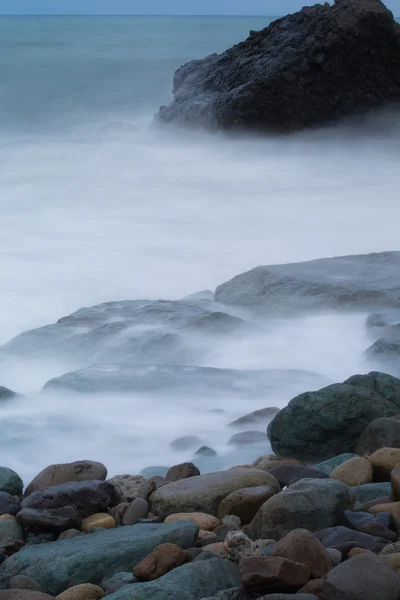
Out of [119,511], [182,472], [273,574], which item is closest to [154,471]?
[182,472]

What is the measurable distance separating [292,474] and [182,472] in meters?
0.43

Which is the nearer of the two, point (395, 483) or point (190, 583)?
point (190, 583)

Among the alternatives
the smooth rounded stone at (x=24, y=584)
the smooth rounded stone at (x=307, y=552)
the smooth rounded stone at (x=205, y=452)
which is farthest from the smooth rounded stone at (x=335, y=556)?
the smooth rounded stone at (x=205, y=452)

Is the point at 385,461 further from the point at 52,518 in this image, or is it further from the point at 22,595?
the point at 22,595

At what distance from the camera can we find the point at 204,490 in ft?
9.34

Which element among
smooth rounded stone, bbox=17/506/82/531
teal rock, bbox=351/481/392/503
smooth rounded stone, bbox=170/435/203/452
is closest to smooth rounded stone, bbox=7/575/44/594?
smooth rounded stone, bbox=17/506/82/531

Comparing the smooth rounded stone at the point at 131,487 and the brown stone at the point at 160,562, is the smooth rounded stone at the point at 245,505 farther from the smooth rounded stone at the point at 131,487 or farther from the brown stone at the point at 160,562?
the brown stone at the point at 160,562

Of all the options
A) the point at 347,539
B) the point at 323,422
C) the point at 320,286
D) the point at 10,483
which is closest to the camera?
the point at 347,539

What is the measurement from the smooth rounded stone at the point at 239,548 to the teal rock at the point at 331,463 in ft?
2.89

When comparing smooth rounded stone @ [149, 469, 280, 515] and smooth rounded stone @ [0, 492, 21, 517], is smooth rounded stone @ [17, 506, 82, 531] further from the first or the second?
smooth rounded stone @ [149, 469, 280, 515]

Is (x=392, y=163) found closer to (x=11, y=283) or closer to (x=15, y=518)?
(x=11, y=283)

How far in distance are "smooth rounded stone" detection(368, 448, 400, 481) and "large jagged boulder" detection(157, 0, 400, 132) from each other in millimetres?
8942

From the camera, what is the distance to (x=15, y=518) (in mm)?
2834

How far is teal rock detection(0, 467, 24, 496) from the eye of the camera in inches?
123
